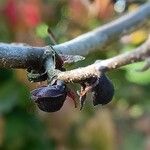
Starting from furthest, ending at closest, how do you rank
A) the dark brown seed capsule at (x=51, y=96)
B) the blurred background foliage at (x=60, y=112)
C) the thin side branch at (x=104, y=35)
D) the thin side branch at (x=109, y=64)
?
the blurred background foliage at (x=60, y=112), the thin side branch at (x=104, y=35), the dark brown seed capsule at (x=51, y=96), the thin side branch at (x=109, y=64)

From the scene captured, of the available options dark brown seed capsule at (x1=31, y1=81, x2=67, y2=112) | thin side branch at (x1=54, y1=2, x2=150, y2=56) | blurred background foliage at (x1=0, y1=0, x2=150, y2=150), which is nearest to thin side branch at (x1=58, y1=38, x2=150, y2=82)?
dark brown seed capsule at (x1=31, y1=81, x2=67, y2=112)

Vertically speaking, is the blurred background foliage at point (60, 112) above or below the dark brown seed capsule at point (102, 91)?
A: above

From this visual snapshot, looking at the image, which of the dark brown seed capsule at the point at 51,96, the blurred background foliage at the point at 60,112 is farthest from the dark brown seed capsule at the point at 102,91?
the blurred background foliage at the point at 60,112

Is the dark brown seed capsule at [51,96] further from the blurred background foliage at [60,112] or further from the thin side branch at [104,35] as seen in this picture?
the blurred background foliage at [60,112]

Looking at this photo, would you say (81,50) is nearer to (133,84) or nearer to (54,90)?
(54,90)

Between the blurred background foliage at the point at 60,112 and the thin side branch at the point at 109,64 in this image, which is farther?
the blurred background foliage at the point at 60,112

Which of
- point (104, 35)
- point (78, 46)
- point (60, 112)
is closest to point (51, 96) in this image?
point (78, 46)

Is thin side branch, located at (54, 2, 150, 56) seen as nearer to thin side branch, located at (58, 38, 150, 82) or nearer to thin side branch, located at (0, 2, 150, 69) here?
thin side branch, located at (0, 2, 150, 69)

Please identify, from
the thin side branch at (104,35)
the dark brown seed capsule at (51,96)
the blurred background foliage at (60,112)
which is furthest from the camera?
the blurred background foliage at (60,112)
